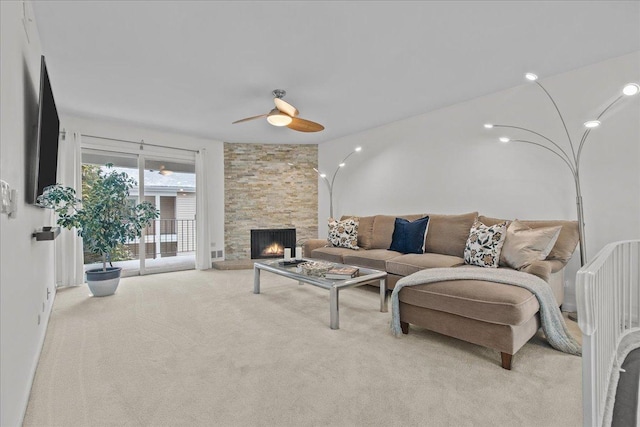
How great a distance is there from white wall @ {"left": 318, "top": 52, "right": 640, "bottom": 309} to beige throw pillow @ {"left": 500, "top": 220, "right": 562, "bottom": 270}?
2.16 feet

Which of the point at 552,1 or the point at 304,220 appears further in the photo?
the point at 304,220

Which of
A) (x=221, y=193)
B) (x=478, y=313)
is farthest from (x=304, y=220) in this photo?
(x=478, y=313)

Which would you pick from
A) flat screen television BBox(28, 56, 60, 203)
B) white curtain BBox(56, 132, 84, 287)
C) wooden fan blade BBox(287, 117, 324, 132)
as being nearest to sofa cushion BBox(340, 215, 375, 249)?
wooden fan blade BBox(287, 117, 324, 132)

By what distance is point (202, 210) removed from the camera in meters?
5.40

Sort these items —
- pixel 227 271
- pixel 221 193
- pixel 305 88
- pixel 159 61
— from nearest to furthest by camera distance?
pixel 159 61, pixel 305 88, pixel 227 271, pixel 221 193

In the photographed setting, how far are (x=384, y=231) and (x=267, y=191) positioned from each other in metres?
2.66

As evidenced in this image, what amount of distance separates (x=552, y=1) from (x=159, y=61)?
320cm

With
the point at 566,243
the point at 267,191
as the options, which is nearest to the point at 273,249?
the point at 267,191

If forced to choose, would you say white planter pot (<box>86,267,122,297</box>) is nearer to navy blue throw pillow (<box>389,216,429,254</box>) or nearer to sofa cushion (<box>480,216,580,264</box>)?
navy blue throw pillow (<box>389,216,429,254</box>)

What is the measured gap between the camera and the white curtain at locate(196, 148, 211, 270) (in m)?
5.36

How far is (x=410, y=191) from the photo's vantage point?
4520 mm

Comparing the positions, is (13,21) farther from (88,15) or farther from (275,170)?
(275,170)

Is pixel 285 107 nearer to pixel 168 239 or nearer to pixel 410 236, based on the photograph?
pixel 410 236

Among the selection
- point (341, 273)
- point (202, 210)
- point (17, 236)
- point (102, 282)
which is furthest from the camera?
point (202, 210)
